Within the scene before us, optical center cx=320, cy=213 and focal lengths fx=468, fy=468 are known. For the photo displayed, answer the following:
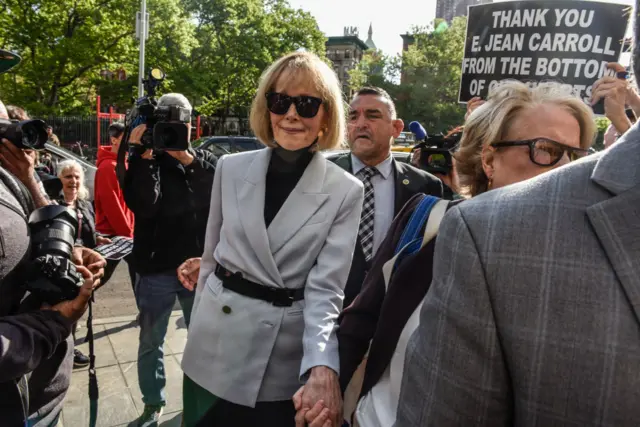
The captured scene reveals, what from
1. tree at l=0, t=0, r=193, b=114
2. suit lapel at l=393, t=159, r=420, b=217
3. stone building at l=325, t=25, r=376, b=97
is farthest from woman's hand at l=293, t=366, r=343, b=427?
stone building at l=325, t=25, r=376, b=97

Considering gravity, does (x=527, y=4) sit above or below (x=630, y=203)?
above

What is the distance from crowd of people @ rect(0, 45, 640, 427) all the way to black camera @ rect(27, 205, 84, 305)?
0.04 meters

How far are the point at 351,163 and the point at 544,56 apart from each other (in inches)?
58.6

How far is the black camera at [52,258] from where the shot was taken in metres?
1.41

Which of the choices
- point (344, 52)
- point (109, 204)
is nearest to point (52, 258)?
point (109, 204)

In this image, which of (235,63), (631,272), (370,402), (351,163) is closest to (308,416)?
(370,402)

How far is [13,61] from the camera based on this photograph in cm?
172

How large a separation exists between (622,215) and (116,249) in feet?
6.65

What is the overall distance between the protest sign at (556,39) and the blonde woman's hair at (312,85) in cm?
169

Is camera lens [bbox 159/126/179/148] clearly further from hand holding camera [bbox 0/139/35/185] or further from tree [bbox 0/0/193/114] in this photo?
tree [bbox 0/0/193/114]

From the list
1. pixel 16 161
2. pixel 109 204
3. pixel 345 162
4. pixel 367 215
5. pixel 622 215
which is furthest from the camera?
pixel 109 204

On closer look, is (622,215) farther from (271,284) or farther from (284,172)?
(284,172)

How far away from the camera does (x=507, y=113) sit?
1667mm

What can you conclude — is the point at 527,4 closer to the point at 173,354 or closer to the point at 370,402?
the point at 370,402
